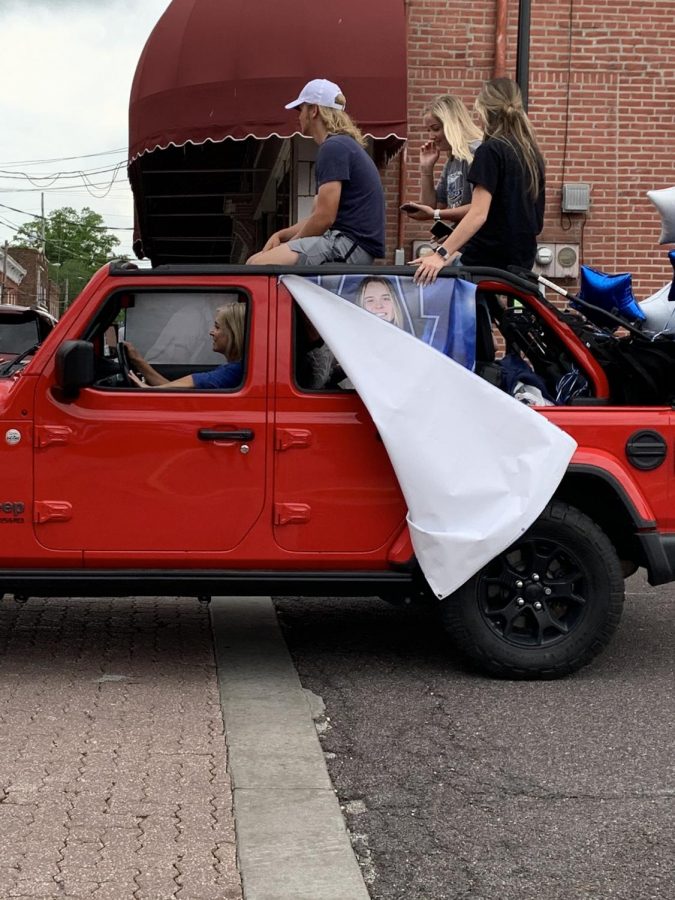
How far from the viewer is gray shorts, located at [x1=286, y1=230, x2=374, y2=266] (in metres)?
6.54

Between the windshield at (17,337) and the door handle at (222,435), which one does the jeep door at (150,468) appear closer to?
the door handle at (222,435)

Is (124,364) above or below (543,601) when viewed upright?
above

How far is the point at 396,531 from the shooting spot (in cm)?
604

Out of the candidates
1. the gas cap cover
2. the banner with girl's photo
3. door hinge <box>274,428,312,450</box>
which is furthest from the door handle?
the gas cap cover

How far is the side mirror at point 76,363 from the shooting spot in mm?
5824

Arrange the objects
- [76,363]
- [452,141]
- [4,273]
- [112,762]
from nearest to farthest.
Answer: [112,762] < [76,363] < [452,141] < [4,273]

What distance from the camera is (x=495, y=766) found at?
16.2 feet

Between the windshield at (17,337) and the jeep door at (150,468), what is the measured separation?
886 centimetres

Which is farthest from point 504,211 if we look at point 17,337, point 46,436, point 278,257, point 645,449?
point 17,337

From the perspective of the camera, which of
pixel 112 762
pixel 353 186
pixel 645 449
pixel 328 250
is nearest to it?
pixel 112 762

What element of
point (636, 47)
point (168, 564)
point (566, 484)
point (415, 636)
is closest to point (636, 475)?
point (566, 484)

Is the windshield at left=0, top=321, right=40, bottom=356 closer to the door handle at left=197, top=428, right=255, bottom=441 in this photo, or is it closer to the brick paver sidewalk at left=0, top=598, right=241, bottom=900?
the brick paver sidewalk at left=0, top=598, right=241, bottom=900

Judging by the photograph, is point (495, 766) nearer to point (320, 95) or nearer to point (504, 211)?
point (504, 211)

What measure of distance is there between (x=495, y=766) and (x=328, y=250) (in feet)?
9.25
